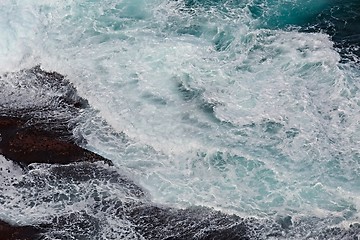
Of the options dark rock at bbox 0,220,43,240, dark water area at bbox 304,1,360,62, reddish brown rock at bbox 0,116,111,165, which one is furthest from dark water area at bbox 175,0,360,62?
dark rock at bbox 0,220,43,240

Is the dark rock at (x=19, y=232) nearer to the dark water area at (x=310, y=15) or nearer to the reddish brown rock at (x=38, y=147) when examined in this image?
the reddish brown rock at (x=38, y=147)

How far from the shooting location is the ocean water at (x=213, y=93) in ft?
42.6

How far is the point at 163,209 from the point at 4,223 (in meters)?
3.47

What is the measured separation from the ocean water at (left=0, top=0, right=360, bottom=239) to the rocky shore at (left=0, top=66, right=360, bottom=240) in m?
0.21

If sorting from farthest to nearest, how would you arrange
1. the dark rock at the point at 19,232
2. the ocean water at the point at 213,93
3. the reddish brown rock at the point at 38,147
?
the reddish brown rock at the point at 38,147 < the ocean water at the point at 213,93 < the dark rock at the point at 19,232

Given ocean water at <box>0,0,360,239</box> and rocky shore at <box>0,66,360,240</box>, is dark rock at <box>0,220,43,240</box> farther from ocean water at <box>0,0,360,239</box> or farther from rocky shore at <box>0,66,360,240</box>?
ocean water at <box>0,0,360,239</box>

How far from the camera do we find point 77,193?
1304cm

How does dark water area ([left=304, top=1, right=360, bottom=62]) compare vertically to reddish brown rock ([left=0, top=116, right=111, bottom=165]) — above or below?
above

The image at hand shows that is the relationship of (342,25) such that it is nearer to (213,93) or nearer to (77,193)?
(213,93)

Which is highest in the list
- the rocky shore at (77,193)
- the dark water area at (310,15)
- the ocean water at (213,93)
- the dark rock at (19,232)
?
the dark water area at (310,15)

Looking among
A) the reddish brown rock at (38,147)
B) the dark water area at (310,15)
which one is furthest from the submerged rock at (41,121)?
the dark water area at (310,15)

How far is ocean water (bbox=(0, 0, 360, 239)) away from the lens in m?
13.0

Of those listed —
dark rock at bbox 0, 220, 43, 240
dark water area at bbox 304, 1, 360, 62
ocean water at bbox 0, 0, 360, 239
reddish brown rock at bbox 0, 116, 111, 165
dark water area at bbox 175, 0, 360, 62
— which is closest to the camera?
dark rock at bbox 0, 220, 43, 240

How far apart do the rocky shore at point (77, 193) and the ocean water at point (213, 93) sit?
0.67ft
